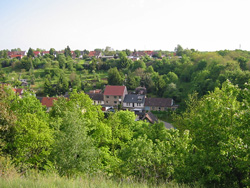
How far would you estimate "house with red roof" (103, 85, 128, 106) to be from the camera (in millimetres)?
47375

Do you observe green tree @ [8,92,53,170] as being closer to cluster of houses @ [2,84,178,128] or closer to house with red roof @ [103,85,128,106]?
cluster of houses @ [2,84,178,128]

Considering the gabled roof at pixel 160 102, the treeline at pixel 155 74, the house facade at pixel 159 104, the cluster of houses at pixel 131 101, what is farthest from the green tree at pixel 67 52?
the house facade at pixel 159 104

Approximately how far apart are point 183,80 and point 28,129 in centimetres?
4783

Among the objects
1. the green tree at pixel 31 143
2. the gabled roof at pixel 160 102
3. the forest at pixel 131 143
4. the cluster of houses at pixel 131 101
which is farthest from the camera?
the cluster of houses at pixel 131 101

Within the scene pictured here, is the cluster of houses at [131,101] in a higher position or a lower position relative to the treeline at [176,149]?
lower

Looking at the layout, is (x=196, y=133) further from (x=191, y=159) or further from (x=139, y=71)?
(x=139, y=71)

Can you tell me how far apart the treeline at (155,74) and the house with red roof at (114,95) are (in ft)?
29.4

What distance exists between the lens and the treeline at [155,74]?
42084 mm

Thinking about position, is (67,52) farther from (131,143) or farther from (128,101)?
(131,143)

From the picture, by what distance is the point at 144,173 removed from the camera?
9.39 meters

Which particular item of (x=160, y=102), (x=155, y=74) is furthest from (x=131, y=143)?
(x=155, y=74)

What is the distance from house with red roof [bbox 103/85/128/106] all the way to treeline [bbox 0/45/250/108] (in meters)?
8.95

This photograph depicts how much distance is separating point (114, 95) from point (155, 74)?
56.0 feet

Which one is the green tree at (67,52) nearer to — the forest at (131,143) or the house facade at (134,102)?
the house facade at (134,102)
